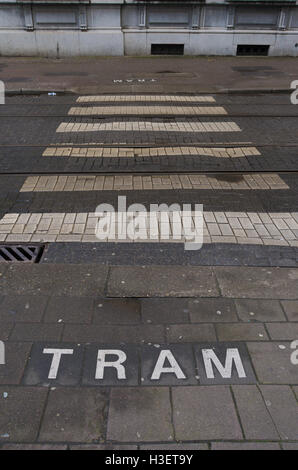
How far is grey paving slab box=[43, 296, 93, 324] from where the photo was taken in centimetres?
356

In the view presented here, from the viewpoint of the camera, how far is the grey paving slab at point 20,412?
102 inches

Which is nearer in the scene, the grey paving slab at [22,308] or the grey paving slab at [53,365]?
the grey paving slab at [53,365]

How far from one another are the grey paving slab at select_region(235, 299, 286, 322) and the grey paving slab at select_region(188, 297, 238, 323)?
7cm

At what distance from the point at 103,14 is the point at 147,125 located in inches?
475

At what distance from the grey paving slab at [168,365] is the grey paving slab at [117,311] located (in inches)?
15.4

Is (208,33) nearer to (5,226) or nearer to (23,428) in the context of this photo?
(5,226)

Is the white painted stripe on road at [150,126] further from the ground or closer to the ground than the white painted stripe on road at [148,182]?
further from the ground

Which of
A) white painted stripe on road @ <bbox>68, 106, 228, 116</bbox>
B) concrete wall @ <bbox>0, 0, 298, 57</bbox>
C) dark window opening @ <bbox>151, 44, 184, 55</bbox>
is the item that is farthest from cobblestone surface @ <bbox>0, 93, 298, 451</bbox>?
dark window opening @ <bbox>151, 44, 184, 55</bbox>

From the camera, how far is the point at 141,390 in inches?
114

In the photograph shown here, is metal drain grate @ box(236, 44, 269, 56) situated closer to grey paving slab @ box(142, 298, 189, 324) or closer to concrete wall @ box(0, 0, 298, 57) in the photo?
concrete wall @ box(0, 0, 298, 57)

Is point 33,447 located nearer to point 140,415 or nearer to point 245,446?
point 140,415

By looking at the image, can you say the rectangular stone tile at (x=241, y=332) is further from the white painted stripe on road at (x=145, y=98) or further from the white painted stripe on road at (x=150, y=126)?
the white painted stripe on road at (x=145, y=98)

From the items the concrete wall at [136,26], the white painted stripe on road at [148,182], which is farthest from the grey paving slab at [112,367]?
the concrete wall at [136,26]
